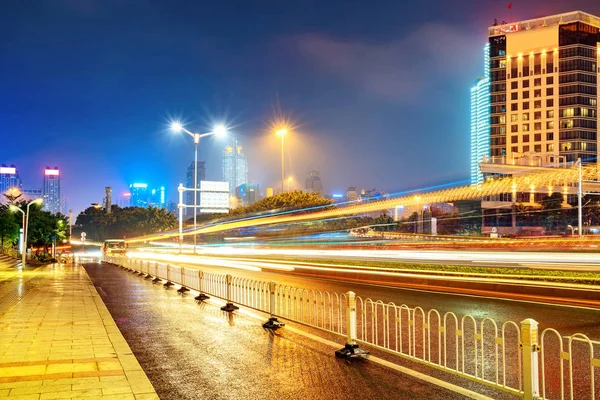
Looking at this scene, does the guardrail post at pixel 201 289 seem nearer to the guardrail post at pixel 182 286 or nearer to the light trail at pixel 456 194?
the guardrail post at pixel 182 286

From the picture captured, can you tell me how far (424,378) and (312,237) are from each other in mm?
41035

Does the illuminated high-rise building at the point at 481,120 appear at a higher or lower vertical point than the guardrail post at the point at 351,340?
higher

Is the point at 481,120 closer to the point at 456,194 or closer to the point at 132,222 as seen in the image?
the point at 456,194

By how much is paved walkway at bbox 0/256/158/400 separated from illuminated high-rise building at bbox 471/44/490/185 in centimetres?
8170

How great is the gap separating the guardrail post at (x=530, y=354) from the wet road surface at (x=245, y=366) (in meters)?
1.10

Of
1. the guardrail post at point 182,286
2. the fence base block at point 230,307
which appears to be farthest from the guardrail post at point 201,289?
the fence base block at point 230,307

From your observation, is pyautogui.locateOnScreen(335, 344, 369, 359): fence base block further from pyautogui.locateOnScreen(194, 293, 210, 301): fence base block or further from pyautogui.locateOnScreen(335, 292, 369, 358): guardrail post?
pyautogui.locateOnScreen(194, 293, 210, 301): fence base block

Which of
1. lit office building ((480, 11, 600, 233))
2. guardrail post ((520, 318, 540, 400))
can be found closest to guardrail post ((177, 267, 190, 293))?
guardrail post ((520, 318, 540, 400))

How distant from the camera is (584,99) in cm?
8219

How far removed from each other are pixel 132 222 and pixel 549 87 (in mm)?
76020

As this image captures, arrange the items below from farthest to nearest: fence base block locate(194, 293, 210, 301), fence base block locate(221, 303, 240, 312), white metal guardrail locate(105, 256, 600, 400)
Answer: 1. fence base block locate(194, 293, 210, 301)
2. fence base block locate(221, 303, 240, 312)
3. white metal guardrail locate(105, 256, 600, 400)

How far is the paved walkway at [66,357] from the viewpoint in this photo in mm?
6645

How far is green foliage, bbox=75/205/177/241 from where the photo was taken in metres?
98.2

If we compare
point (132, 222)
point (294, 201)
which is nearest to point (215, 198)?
point (294, 201)
